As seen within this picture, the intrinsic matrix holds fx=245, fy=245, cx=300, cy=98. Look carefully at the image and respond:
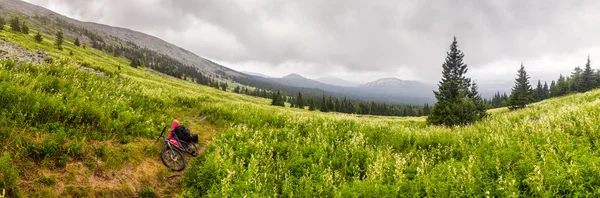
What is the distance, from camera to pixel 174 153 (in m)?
8.29

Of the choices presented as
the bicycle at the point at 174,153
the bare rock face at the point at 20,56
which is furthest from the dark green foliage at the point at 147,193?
the bare rock face at the point at 20,56

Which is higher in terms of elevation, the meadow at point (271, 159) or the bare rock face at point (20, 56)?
the bare rock face at point (20, 56)

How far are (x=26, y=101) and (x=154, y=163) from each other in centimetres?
411

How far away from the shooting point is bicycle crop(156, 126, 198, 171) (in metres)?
7.95

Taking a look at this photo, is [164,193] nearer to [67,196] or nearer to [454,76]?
[67,196]

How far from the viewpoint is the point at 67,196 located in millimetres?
5207

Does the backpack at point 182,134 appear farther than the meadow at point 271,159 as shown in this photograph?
Yes

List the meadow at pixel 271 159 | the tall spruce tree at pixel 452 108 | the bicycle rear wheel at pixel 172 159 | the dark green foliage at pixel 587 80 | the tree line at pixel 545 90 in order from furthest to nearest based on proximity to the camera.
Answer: the dark green foliage at pixel 587 80, the tree line at pixel 545 90, the tall spruce tree at pixel 452 108, the bicycle rear wheel at pixel 172 159, the meadow at pixel 271 159

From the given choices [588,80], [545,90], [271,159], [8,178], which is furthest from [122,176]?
[545,90]

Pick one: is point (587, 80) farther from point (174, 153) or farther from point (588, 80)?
point (174, 153)

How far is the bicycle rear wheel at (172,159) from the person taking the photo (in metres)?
7.88

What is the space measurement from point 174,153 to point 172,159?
227 millimetres

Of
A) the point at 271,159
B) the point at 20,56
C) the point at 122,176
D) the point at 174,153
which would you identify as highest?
the point at 20,56

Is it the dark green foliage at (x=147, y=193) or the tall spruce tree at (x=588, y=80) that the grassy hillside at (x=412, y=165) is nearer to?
the dark green foliage at (x=147, y=193)
